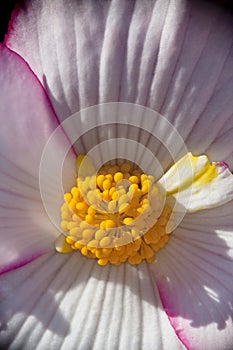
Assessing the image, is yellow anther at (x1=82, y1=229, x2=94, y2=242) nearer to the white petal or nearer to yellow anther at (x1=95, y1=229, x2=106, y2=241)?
yellow anther at (x1=95, y1=229, x2=106, y2=241)

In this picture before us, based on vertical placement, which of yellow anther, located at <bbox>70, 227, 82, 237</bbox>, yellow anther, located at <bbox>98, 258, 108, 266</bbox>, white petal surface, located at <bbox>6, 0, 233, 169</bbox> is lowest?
yellow anther, located at <bbox>98, 258, 108, 266</bbox>

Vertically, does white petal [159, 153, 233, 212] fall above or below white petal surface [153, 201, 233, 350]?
above

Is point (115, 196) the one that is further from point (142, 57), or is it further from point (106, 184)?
point (142, 57)

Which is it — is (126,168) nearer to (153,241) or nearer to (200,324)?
(153,241)

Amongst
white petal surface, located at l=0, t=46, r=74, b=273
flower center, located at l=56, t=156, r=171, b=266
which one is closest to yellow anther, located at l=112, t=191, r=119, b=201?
flower center, located at l=56, t=156, r=171, b=266

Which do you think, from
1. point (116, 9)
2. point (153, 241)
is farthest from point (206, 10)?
point (153, 241)

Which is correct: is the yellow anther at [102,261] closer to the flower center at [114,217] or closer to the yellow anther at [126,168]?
the flower center at [114,217]
